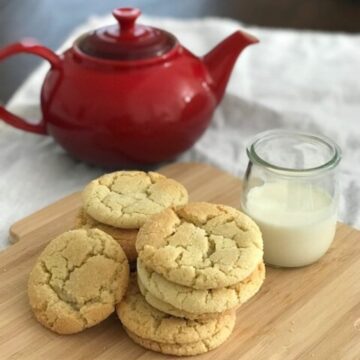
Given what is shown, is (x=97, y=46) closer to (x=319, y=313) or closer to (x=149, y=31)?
(x=149, y=31)

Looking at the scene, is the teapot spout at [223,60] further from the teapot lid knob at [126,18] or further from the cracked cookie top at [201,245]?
the cracked cookie top at [201,245]

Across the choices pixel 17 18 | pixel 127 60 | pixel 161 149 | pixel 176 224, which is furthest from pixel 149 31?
pixel 17 18

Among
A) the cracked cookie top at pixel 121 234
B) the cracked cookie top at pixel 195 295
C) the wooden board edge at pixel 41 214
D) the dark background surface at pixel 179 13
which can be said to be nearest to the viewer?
the cracked cookie top at pixel 195 295

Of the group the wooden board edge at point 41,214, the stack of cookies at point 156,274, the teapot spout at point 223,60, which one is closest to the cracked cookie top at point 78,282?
the stack of cookies at point 156,274

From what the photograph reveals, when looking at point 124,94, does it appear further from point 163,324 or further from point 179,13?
point 179,13

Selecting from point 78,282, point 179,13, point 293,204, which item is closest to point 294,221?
point 293,204
